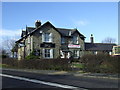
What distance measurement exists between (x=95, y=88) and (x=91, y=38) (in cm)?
5070

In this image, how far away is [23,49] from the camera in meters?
45.8

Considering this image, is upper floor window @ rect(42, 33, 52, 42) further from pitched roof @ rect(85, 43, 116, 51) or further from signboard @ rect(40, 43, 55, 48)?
pitched roof @ rect(85, 43, 116, 51)

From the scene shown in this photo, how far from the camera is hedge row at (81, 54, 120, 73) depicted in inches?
768

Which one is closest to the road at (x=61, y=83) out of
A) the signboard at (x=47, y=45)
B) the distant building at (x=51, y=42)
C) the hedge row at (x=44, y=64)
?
the hedge row at (x=44, y=64)

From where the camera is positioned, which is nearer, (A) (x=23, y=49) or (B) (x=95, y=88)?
(B) (x=95, y=88)

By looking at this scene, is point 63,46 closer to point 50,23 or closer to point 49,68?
point 50,23

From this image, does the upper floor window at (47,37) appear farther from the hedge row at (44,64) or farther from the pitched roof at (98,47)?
the pitched roof at (98,47)

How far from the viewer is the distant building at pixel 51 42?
4228 centimetres

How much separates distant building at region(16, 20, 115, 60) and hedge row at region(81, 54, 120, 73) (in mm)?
18466

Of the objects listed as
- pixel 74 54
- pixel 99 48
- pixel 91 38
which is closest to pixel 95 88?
pixel 74 54

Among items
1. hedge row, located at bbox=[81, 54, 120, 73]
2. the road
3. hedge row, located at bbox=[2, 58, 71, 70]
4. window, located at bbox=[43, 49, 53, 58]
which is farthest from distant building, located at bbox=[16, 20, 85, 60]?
the road

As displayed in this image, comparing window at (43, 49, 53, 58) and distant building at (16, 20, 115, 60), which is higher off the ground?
distant building at (16, 20, 115, 60)

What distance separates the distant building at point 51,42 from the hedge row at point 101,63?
60.6 ft

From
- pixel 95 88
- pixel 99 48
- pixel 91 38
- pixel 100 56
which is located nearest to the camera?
pixel 95 88
